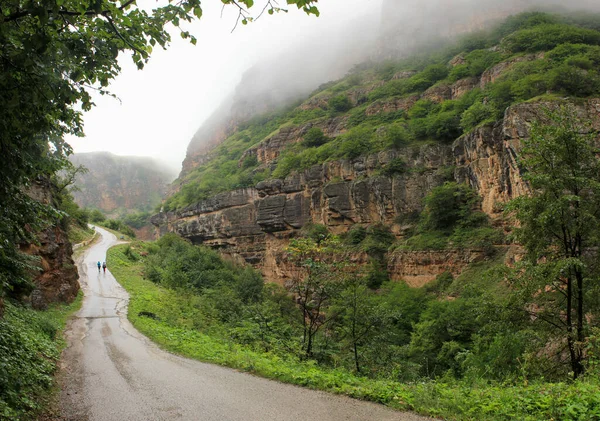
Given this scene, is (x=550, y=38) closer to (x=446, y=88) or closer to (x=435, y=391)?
(x=446, y=88)

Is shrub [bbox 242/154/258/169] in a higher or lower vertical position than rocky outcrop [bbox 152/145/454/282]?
higher

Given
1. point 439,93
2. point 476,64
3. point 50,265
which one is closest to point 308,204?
point 439,93

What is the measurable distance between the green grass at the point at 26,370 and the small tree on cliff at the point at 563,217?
10.9 metres

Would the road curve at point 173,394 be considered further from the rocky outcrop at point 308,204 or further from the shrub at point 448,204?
the rocky outcrop at point 308,204

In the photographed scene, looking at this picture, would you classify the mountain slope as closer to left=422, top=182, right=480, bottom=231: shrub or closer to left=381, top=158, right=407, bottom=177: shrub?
left=381, top=158, right=407, bottom=177: shrub

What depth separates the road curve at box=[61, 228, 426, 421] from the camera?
5277 millimetres

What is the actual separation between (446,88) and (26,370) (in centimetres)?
5192

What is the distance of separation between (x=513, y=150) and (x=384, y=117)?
28.7 metres

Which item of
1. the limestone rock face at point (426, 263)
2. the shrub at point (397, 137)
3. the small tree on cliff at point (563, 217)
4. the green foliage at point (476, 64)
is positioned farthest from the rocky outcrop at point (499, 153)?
the green foliage at point (476, 64)

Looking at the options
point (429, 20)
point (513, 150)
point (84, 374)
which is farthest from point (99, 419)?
point (429, 20)

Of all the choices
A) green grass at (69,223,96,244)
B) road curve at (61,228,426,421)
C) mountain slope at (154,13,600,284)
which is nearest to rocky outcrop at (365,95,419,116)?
mountain slope at (154,13,600,284)

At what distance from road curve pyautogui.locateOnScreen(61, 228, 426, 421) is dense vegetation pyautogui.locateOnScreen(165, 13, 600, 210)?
2778cm

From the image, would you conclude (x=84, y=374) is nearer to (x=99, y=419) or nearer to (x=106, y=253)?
(x=99, y=419)

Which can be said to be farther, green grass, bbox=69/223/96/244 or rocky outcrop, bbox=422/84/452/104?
rocky outcrop, bbox=422/84/452/104
